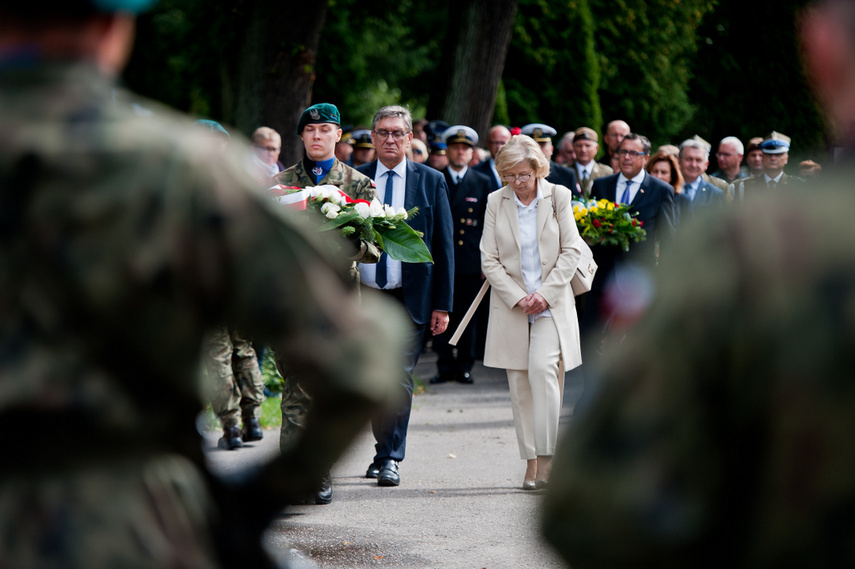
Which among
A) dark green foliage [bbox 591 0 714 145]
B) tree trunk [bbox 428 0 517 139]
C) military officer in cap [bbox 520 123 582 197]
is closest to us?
military officer in cap [bbox 520 123 582 197]

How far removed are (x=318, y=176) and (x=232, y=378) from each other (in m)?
2.24

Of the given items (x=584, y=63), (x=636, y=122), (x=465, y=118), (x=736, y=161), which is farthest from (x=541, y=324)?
(x=636, y=122)

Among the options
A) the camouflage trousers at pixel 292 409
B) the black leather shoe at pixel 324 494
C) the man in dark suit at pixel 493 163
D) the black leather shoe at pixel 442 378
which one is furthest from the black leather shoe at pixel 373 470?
the man in dark suit at pixel 493 163

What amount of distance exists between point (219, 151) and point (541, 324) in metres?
5.98

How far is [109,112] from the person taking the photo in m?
1.84

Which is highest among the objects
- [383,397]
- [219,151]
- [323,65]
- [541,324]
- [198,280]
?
[323,65]

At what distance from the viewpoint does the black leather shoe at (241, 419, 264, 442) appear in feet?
30.1

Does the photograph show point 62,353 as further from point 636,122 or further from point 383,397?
point 636,122

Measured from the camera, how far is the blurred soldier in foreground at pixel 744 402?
154 centimetres

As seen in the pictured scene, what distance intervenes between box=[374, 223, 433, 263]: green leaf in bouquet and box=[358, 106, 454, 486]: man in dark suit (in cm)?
78

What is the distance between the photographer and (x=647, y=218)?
1091 centimetres

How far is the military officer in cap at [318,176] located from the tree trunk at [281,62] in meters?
6.55

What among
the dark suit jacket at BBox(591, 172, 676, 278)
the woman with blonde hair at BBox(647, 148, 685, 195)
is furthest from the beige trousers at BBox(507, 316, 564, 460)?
the woman with blonde hair at BBox(647, 148, 685, 195)

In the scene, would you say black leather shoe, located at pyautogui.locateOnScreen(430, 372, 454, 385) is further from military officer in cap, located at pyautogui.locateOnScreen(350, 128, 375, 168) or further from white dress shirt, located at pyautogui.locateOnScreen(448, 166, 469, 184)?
military officer in cap, located at pyautogui.locateOnScreen(350, 128, 375, 168)
